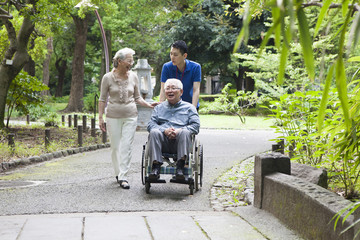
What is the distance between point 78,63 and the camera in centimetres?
3369

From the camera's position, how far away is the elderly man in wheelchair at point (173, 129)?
6461 mm

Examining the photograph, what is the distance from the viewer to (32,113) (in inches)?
1043

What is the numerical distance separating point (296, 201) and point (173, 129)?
240cm

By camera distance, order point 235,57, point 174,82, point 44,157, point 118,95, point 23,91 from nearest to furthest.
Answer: point 174,82, point 118,95, point 44,157, point 23,91, point 235,57

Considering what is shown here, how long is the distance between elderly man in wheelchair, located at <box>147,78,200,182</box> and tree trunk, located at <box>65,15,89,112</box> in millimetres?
27445

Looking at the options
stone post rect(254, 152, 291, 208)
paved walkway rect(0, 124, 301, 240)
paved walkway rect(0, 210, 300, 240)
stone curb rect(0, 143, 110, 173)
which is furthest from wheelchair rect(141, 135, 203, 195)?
stone curb rect(0, 143, 110, 173)

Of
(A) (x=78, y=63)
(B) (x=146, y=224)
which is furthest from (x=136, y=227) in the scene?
(A) (x=78, y=63)

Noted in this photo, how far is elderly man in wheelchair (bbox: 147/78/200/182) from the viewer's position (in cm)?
646

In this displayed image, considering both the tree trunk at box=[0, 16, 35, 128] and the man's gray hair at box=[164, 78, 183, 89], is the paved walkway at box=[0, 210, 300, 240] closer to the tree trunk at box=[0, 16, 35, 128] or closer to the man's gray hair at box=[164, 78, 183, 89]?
the man's gray hair at box=[164, 78, 183, 89]

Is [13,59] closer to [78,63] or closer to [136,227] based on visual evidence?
[136,227]

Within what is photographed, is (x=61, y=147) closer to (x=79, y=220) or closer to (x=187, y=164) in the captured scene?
(x=187, y=164)

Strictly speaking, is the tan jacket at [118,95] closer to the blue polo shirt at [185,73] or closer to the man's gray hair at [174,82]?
the blue polo shirt at [185,73]

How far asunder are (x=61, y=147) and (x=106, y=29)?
87.2 ft

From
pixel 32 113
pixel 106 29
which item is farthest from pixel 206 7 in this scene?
pixel 32 113
